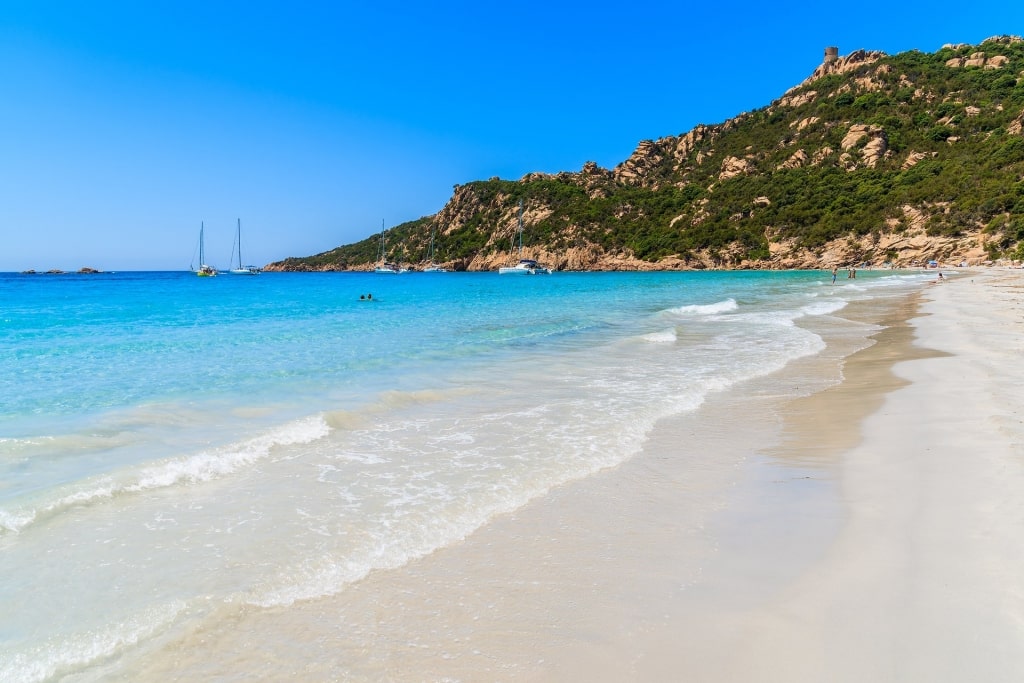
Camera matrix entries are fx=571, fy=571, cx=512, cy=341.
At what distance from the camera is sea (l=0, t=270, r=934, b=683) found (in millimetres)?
3584

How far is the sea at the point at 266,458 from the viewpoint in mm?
3584

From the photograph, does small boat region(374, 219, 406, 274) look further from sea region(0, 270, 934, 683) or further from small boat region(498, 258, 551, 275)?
sea region(0, 270, 934, 683)

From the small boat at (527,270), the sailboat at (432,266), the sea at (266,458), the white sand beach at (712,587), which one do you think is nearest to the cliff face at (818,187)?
the sailboat at (432,266)

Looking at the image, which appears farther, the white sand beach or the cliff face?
the cliff face

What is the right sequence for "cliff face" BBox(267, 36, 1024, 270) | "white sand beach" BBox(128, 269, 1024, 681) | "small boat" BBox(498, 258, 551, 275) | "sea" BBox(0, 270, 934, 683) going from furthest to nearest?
"small boat" BBox(498, 258, 551, 275), "cliff face" BBox(267, 36, 1024, 270), "sea" BBox(0, 270, 934, 683), "white sand beach" BBox(128, 269, 1024, 681)

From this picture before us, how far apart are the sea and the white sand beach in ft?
1.30

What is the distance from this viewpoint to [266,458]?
20.6 feet

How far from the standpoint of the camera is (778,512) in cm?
473

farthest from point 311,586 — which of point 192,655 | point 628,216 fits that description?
point 628,216

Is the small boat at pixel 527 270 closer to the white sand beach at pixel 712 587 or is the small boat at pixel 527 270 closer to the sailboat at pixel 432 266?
the sailboat at pixel 432 266

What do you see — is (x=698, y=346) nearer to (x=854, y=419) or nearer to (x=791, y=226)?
(x=854, y=419)

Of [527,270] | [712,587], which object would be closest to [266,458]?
[712,587]

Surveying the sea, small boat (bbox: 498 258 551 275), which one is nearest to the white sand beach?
the sea

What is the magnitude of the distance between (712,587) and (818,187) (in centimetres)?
10845
